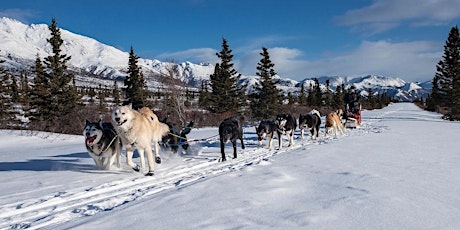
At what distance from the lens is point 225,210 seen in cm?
317

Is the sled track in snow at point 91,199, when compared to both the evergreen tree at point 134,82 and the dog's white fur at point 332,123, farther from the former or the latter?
the evergreen tree at point 134,82

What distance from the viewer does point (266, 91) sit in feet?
98.3

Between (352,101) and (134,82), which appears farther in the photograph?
(134,82)

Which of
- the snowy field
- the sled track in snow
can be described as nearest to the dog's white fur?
the snowy field

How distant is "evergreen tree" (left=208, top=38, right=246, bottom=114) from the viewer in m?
29.6

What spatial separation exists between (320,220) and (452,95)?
87.2ft

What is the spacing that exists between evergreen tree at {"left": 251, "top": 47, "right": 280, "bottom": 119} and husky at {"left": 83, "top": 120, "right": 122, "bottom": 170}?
2434 centimetres

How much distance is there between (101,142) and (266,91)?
25.2 metres

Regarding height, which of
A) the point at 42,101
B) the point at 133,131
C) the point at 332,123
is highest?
the point at 42,101

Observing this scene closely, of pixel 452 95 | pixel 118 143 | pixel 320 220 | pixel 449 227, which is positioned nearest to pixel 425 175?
pixel 449 227

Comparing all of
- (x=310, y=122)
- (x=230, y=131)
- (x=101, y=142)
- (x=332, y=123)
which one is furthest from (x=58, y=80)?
(x=101, y=142)

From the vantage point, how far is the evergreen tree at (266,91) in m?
29.8

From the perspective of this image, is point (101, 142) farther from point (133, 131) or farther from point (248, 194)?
point (248, 194)

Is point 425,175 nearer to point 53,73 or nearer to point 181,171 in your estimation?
point 181,171
